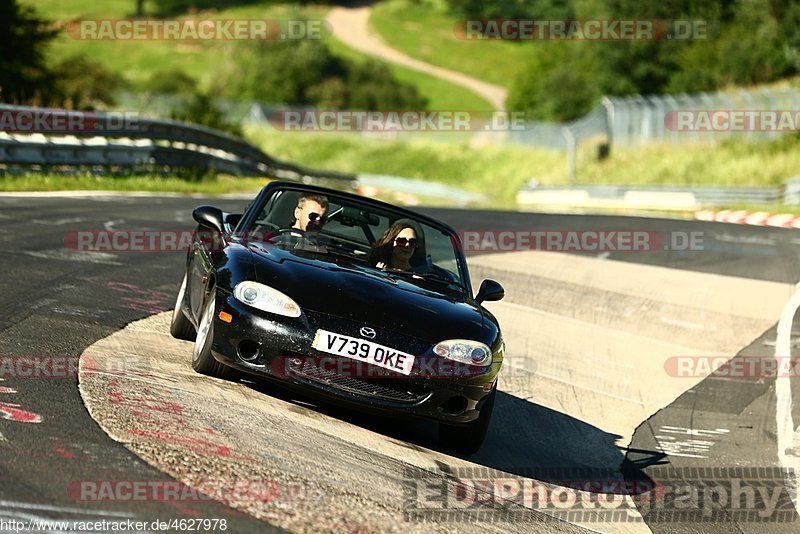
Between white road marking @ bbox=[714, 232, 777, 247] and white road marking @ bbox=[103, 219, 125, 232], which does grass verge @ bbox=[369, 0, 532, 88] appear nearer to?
white road marking @ bbox=[714, 232, 777, 247]

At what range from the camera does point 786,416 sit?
927 centimetres

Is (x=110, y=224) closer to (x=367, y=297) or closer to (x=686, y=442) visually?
(x=686, y=442)

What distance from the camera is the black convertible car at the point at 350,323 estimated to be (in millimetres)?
6305

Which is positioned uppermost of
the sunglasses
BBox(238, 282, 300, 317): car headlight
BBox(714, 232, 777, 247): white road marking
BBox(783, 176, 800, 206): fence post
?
the sunglasses

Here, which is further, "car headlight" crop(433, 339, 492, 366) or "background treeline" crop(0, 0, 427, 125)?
"background treeline" crop(0, 0, 427, 125)

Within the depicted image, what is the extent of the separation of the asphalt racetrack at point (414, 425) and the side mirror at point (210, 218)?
0.83m

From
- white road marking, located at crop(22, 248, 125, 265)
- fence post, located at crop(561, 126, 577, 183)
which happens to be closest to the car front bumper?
white road marking, located at crop(22, 248, 125, 265)

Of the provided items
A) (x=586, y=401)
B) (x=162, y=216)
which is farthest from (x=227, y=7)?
(x=586, y=401)

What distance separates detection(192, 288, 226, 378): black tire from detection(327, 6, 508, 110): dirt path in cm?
8717

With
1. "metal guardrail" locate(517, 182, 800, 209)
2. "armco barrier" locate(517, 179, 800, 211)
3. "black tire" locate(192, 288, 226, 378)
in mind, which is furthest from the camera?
"armco barrier" locate(517, 179, 800, 211)

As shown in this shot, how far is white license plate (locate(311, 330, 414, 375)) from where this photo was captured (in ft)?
20.6

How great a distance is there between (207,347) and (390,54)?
102327 millimetres

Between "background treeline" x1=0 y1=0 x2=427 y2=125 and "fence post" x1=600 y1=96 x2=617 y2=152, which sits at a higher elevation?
"fence post" x1=600 y1=96 x2=617 y2=152

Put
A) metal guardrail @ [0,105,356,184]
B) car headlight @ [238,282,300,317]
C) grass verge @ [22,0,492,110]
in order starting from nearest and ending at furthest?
car headlight @ [238,282,300,317], metal guardrail @ [0,105,356,184], grass verge @ [22,0,492,110]
